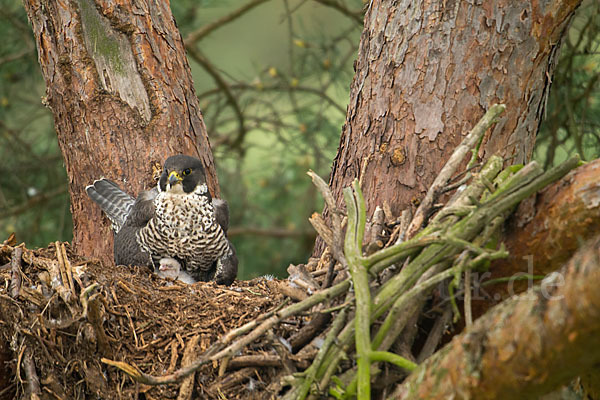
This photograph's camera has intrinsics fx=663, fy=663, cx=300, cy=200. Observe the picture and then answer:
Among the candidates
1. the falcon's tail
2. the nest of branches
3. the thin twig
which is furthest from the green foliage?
the falcon's tail

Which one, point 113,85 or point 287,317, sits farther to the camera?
point 113,85

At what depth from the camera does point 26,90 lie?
20.4 feet

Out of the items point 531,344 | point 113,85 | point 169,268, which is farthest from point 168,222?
point 531,344

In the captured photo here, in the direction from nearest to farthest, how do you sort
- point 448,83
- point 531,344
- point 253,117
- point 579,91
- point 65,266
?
point 531,344
point 65,266
point 448,83
point 579,91
point 253,117

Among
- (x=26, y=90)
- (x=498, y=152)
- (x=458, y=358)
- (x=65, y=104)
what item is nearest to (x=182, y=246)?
(x=65, y=104)

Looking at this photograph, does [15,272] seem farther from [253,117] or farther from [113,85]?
[253,117]

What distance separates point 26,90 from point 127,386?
15.3ft

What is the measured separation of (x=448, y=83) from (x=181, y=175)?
5.14 feet

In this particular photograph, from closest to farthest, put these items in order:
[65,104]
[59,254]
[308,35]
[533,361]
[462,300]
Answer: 1. [533,361]
2. [462,300]
3. [59,254]
4. [65,104]
5. [308,35]

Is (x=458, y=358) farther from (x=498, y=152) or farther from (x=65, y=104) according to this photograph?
(x=65, y=104)

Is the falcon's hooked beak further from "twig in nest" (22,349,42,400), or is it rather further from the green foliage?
the green foliage

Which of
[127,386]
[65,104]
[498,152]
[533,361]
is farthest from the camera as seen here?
[65,104]

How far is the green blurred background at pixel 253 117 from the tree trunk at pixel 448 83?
214cm

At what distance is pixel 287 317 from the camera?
2066 millimetres
